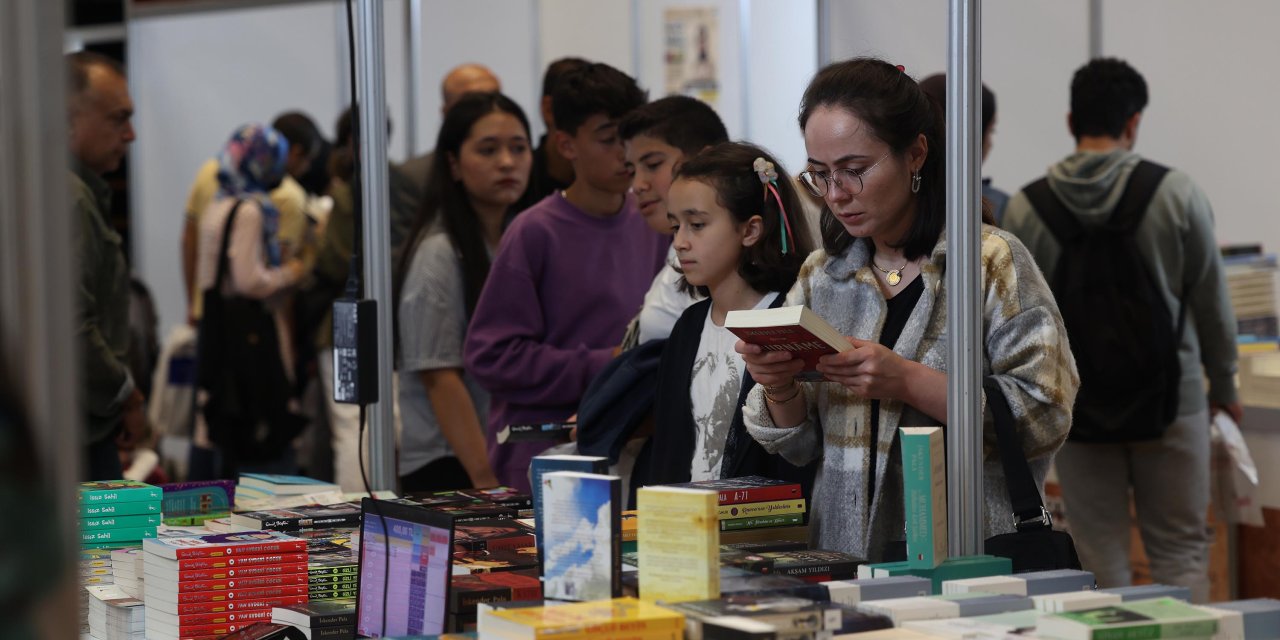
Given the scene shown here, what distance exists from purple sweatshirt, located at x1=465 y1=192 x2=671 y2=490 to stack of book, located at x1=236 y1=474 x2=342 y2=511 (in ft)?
2.15

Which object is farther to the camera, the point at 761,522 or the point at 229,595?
the point at 761,522

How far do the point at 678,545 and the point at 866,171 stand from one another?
0.84m

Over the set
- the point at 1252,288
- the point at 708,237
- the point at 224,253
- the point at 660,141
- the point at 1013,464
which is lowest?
the point at 1013,464

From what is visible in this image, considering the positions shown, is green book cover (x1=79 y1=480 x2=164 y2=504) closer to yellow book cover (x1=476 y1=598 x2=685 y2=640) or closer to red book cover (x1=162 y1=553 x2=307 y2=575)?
red book cover (x1=162 y1=553 x2=307 y2=575)

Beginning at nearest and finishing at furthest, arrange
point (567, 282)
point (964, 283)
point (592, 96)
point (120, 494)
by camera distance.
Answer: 1. point (964, 283)
2. point (120, 494)
3. point (567, 282)
4. point (592, 96)

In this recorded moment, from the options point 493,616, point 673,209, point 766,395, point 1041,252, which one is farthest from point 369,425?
point 1041,252

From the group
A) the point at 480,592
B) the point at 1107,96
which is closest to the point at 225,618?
the point at 480,592

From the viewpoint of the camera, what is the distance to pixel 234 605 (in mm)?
2131

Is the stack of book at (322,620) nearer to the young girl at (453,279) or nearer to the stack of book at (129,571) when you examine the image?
the stack of book at (129,571)

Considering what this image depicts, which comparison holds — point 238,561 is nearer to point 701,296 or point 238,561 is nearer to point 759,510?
point 759,510

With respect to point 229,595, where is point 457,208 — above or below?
above

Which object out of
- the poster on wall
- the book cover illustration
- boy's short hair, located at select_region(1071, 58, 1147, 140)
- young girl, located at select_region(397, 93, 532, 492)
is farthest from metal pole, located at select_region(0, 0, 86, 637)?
the poster on wall

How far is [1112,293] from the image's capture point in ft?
14.2

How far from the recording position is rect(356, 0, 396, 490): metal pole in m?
2.89
